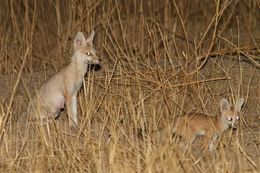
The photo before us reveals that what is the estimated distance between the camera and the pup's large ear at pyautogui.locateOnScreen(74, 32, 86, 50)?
9.73 metres

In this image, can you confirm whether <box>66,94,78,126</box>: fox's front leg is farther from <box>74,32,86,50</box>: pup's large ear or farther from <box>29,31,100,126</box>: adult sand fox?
<box>74,32,86,50</box>: pup's large ear

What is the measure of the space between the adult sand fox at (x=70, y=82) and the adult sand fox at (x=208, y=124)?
154 centimetres

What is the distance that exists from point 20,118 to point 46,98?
484 millimetres

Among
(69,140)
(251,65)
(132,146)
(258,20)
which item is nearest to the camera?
(132,146)

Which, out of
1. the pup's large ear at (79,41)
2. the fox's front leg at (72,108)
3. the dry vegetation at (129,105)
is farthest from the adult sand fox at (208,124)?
the pup's large ear at (79,41)

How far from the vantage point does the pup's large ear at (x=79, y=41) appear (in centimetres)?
973

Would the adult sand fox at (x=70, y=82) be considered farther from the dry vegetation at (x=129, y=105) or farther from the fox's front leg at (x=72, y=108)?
the dry vegetation at (x=129, y=105)

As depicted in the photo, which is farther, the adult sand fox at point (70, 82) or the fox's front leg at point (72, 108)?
the adult sand fox at point (70, 82)

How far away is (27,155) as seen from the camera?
26.5ft

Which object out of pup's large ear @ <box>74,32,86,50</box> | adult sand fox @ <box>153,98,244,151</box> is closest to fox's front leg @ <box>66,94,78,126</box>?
pup's large ear @ <box>74,32,86,50</box>

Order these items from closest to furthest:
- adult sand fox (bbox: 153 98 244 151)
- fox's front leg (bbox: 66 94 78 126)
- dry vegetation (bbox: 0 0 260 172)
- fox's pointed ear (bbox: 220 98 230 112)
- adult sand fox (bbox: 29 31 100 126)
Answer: dry vegetation (bbox: 0 0 260 172), adult sand fox (bbox: 153 98 244 151), fox's pointed ear (bbox: 220 98 230 112), fox's front leg (bbox: 66 94 78 126), adult sand fox (bbox: 29 31 100 126)

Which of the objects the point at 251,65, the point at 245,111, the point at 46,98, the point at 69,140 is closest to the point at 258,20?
the point at 251,65

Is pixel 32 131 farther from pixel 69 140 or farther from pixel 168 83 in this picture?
pixel 168 83

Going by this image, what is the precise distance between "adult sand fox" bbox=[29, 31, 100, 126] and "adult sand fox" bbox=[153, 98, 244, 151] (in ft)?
5.06
